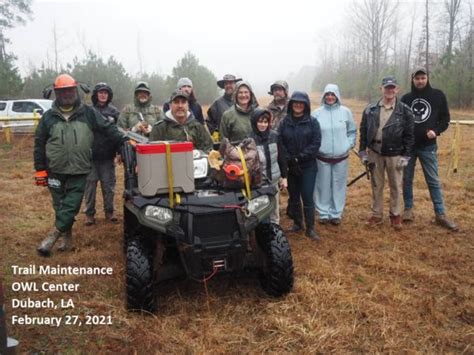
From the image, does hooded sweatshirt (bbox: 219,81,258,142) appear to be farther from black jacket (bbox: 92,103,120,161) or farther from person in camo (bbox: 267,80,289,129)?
black jacket (bbox: 92,103,120,161)

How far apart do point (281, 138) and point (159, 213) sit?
2.18 metres

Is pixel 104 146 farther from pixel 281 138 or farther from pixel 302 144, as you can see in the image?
pixel 302 144

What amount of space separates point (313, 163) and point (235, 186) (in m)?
1.92

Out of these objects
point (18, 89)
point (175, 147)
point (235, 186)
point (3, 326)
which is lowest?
point (3, 326)

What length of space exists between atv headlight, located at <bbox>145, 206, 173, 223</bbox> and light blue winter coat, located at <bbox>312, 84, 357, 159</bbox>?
279cm

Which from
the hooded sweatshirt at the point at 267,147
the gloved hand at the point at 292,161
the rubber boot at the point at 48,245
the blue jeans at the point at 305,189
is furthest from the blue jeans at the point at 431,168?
the rubber boot at the point at 48,245

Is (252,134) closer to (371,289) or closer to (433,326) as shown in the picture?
(371,289)

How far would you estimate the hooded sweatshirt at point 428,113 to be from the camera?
17.9 ft

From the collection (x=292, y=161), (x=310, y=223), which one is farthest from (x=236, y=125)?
(x=310, y=223)

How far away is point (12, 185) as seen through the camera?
27.8 ft

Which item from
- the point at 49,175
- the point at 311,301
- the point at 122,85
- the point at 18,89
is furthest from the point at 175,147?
the point at 122,85

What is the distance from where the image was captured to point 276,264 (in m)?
3.47

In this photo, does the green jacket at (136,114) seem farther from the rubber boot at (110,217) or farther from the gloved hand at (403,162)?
the gloved hand at (403,162)

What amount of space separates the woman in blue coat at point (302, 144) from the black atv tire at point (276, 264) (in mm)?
1437
